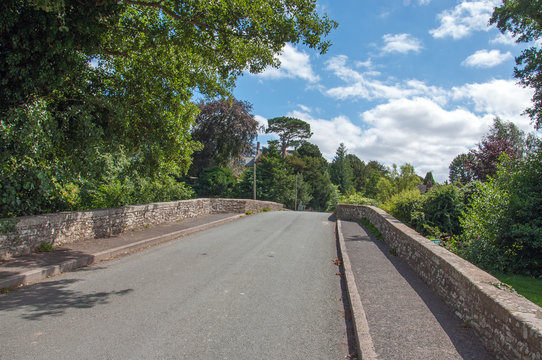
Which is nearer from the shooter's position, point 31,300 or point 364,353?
point 364,353

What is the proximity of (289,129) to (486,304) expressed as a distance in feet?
227

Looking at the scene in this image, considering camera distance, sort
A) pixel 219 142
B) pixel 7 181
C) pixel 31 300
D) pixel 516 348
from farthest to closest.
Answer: pixel 219 142 < pixel 7 181 < pixel 31 300 < pixel 516 348

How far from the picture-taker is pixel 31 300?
17.7 feet

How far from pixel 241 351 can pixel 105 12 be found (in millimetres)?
7516

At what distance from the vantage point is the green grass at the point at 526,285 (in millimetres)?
6605

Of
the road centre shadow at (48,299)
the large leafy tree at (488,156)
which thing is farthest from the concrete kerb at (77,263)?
the large leafy tree at (488,156)

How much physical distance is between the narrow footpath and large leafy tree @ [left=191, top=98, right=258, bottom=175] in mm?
33484

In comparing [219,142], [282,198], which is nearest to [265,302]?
[219,142]

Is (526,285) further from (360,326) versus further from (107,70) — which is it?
(107,70)

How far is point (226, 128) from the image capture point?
40219 mm

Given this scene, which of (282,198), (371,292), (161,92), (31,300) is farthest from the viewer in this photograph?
(282,198)

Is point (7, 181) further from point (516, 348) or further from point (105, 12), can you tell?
point (516, 348)

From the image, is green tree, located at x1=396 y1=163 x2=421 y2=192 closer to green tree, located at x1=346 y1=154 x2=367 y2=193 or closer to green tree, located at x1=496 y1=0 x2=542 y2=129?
green tree, located at x1=496 y1=0 x2=542 y2=129

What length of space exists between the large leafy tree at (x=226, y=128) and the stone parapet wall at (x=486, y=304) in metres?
33.8
